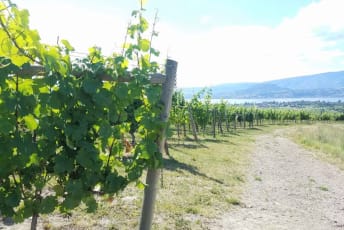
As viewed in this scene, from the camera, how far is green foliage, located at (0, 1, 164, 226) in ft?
8.07

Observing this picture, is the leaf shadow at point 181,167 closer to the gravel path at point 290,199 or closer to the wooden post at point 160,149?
the gravel path at point 290,199

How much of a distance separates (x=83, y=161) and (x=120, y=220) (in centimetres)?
309

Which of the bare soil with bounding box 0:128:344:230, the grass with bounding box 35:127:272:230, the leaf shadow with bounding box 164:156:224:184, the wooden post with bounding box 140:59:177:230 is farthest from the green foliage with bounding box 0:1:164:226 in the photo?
the leaf shadow with bounding box 164:156:224:184

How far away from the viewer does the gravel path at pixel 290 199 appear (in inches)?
263

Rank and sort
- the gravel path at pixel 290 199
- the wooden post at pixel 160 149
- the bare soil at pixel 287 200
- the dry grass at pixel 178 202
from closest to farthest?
the wooden post at pixel 160 149 < the dry grass at pixel 178 202 < the bare soil at pixel 287 200 < the gravel path at pixel 290 199

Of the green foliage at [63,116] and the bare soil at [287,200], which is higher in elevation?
the green foliage at [63,116]

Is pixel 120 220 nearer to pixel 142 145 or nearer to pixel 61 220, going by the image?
pixel 61 220

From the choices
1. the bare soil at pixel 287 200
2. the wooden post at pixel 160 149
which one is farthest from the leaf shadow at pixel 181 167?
the wooden post at pixel 160 149

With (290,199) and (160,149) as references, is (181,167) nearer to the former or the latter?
(290,199)

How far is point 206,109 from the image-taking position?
1038 inches

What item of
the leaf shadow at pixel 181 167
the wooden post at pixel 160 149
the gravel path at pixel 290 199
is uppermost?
the wooden post at pixel 160 149

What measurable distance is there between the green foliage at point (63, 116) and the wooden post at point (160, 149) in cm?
14

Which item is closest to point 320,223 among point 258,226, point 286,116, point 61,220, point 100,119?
point 258,226

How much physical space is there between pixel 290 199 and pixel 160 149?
6.21 m
